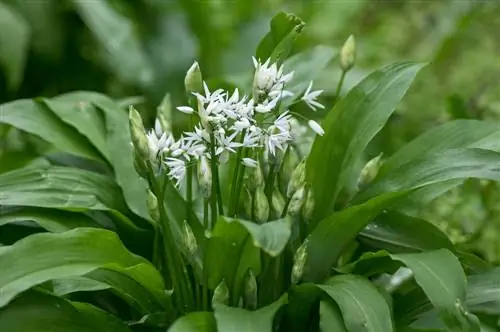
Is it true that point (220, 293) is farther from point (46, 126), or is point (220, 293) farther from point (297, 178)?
point (46, 126)

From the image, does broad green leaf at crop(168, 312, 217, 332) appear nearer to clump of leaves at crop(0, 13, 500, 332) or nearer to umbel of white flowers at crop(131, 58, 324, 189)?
clump of leaves at crop(0, 13, 500, 332)

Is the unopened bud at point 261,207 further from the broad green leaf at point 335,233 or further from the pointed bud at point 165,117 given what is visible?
the pointed bud at point 165,117

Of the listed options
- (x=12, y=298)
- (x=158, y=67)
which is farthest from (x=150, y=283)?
(x=158, y=67)

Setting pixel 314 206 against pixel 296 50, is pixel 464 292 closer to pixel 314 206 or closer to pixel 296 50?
pixel 314 206

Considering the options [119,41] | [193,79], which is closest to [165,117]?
[193,79]

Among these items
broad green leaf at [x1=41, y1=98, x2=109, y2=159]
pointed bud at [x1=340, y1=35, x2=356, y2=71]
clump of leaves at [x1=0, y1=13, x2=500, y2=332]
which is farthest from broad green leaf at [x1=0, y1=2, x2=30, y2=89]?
pointed bud at [x1=340, y1=35, x2=356, y2=71]
